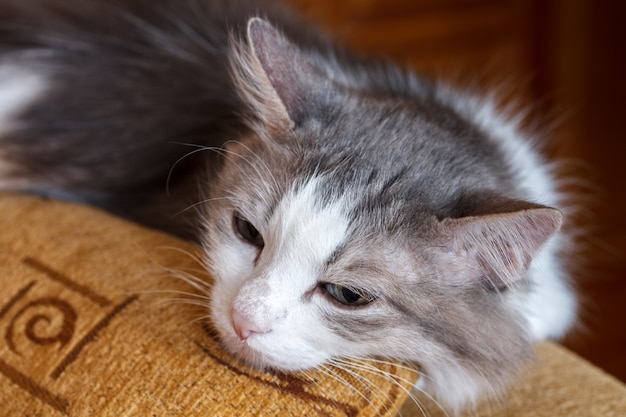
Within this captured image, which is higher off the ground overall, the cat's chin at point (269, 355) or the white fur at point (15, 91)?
the cat's chin at point (269, 355)

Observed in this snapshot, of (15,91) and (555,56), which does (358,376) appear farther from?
(555,56)

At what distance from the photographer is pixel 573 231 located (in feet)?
5.71

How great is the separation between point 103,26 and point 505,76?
1.79m

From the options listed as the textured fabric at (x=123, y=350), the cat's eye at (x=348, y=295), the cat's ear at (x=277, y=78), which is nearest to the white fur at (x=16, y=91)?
the textured fabric at (x=123, y=350)

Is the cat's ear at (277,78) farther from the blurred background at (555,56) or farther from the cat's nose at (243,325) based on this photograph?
the blurred background at (555,56)

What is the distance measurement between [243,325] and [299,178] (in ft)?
0.84

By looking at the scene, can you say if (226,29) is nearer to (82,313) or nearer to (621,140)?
(82,313)

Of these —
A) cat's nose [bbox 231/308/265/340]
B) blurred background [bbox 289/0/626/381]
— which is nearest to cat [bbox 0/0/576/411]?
cat's nose [bbox 231/308/265/340]

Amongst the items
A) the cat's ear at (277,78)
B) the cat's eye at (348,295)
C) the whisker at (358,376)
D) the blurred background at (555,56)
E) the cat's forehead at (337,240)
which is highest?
the blurred background at (555,56)

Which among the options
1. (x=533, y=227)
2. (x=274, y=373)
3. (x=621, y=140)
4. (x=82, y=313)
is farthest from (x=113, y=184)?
(x=621, y=140)

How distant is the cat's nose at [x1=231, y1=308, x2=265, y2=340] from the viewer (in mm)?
1083

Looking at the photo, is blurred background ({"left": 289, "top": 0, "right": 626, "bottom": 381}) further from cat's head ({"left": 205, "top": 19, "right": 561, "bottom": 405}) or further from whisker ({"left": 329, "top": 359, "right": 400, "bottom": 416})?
whisker ({"left": 329, "top": 359, "right": 400, "bottom": 416})

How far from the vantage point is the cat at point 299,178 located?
3.64ft

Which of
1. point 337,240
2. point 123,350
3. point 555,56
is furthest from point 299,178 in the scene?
point 555,56
